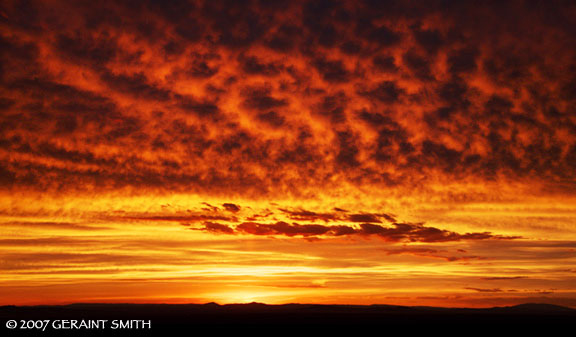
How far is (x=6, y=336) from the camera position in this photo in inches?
3127

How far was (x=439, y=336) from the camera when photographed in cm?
7919

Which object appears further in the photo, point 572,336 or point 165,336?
point 572,336

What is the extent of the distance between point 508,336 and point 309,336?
32.9 m

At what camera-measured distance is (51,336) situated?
78.8 meters

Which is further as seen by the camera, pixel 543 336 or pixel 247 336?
pixel 543 336

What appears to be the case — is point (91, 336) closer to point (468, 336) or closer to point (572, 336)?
point (468, 336)

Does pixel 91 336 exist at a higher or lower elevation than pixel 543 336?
higher

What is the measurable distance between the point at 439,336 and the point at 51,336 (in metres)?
59.1

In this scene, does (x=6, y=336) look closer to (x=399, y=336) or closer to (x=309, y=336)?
(x=309, y=336)

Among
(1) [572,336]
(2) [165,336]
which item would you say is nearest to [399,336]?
(1) [572,336]

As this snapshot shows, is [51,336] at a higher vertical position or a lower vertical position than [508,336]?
higher

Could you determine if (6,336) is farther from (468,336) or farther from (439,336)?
(468,336)

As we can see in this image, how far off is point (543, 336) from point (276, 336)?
41736mm

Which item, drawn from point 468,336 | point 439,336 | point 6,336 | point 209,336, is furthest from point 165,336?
point 468,336
